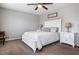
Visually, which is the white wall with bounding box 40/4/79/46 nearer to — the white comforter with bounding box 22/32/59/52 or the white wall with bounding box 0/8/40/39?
the white wall with bounding box 0/8/40/39

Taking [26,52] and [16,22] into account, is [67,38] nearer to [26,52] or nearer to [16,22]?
[26,52]

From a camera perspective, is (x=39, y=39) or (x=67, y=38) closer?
(x=67, y=38)

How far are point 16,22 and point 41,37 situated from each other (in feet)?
2.57

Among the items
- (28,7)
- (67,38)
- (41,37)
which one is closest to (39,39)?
(41,37)

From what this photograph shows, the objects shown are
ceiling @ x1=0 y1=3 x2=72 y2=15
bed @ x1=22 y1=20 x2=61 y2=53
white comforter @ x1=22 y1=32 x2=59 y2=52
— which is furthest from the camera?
white comforter @ x1=22 y1=32 x2=59 y2=52

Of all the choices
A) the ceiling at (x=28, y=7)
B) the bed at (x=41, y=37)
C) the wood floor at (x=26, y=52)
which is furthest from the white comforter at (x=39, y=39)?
the ceiling at (x=28, y=7)

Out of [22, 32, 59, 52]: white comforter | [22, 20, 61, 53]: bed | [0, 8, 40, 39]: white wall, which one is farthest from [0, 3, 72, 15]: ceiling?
[22, 32, 59, 52]: white comforter

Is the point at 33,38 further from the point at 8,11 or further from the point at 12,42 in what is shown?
the point at 8,11

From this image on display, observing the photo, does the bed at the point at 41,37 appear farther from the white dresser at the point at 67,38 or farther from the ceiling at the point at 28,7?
the ceiling at the point at 28,7

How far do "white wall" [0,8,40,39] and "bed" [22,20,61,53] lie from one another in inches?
5.5

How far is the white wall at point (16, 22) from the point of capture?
4.48ft

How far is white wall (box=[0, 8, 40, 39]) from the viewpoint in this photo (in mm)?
1365

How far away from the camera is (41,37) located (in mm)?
1873

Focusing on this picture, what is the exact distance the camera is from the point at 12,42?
1.44 meters
